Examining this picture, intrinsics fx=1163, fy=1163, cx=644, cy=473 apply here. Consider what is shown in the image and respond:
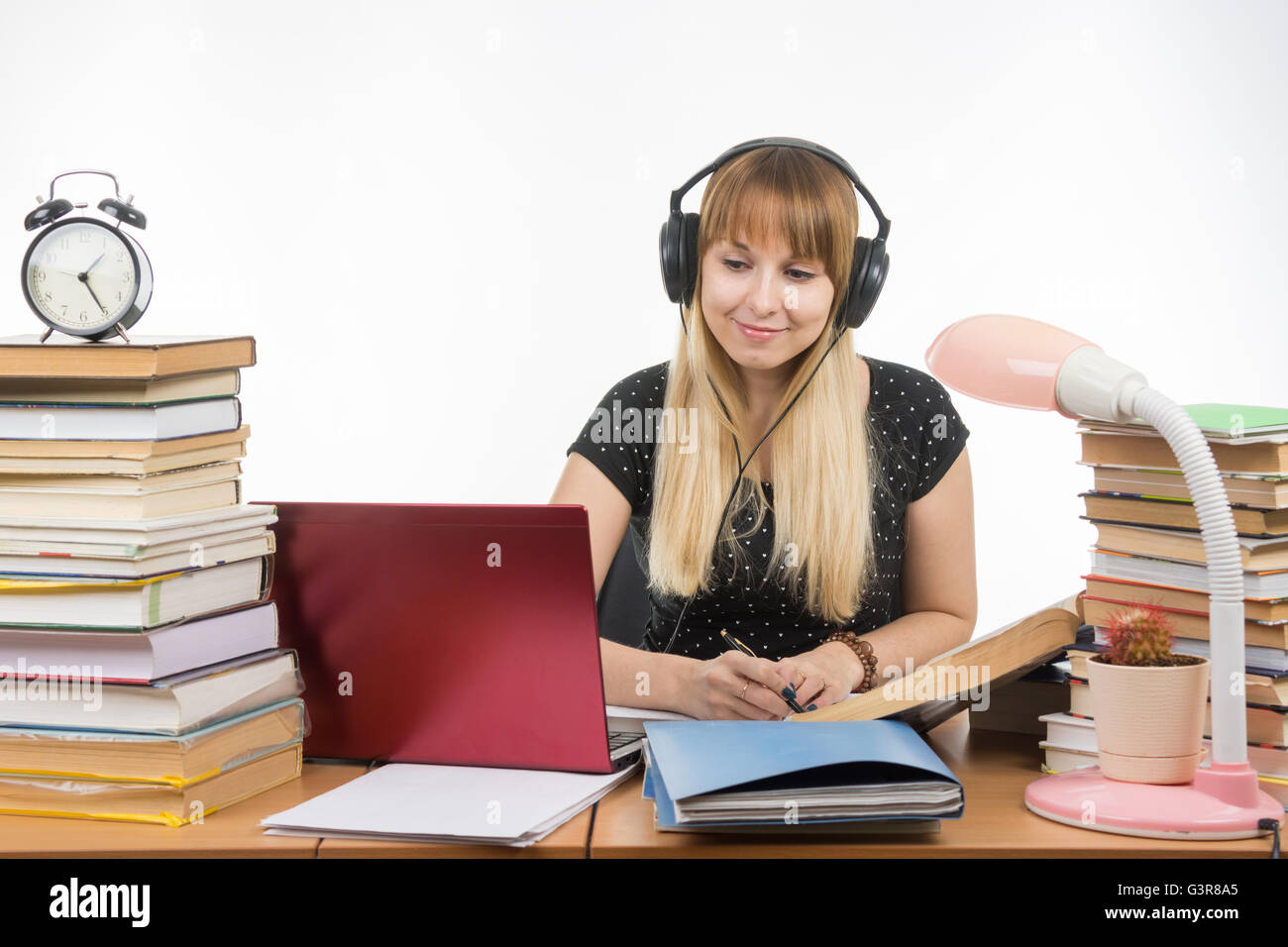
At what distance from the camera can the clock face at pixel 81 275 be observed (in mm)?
1049

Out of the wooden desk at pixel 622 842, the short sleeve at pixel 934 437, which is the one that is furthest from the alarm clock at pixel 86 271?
the short sleeve at pixel 934 437

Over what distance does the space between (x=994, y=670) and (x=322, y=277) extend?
2.44m

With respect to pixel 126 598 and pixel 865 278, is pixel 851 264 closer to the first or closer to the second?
pixel 865 278

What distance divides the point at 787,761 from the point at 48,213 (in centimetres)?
85

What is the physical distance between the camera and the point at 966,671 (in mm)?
1013

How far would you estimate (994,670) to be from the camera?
1038 millimetres

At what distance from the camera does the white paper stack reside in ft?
2.84

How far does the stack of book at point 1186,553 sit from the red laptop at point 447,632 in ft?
1.40

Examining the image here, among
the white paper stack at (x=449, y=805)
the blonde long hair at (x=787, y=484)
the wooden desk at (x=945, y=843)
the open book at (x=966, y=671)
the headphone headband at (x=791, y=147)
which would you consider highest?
the headphone headband at (x=791, y=147)

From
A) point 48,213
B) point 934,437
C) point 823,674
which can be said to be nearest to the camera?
point 48,213

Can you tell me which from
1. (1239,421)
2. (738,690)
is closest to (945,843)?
(738,690)

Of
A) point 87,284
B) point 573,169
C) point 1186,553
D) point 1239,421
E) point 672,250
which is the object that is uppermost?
point 573,169

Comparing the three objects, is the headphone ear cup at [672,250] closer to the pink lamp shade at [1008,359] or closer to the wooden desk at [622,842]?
the pink lamp shade at [1008,359]
